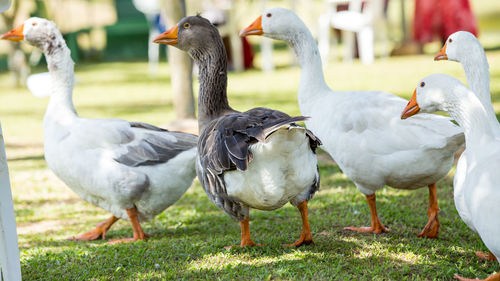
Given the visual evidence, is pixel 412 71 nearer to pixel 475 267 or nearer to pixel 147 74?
pixel 147 74

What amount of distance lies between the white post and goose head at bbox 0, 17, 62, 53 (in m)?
2.39

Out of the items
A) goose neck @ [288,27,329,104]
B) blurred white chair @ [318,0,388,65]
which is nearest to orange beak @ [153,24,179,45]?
goose neck @ [288,27,329,104]

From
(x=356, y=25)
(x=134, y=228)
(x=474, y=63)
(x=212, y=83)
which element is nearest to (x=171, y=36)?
→ (x=212, y=83)

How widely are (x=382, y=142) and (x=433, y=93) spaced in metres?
0.72

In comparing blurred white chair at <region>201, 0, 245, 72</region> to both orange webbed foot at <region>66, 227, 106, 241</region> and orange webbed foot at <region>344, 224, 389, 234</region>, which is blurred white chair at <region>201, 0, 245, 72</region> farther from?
orange webbed foot at <region>344, 224, 389, 234</region>

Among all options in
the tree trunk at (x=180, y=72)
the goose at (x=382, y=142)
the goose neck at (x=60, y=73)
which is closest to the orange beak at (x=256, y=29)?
the goose at (x=382, y=142)

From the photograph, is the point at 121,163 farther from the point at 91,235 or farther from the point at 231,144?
the point at 231,144

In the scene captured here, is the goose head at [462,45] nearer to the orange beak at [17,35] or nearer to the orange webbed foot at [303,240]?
the orange webbed foot at [303,240]

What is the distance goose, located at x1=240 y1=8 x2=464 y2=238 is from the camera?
428cm

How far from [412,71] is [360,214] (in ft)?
27.7

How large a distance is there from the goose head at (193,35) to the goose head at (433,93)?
181 cm

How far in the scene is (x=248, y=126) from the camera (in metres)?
3.88

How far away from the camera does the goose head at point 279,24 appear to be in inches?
209

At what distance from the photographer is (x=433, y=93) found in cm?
380
